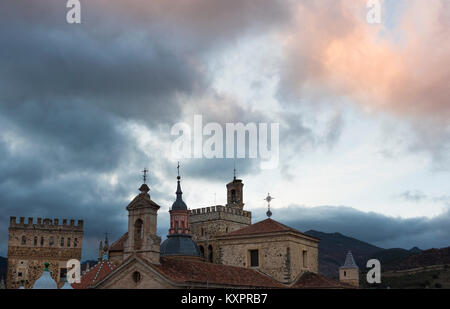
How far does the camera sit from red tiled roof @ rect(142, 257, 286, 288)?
40344 mm

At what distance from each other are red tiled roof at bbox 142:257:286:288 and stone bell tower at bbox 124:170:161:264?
1.84 metres

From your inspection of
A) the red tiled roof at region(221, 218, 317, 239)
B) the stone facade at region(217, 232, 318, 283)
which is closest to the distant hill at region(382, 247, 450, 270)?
the stone facade at region(217, 232, 318, 283)

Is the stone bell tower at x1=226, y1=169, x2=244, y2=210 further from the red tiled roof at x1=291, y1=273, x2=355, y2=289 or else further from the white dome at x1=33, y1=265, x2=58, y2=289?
the white dome at x1=33, y1=265, x2=58, y2=289

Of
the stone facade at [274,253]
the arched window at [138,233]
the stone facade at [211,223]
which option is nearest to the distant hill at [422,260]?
the stone facade at [211,223]

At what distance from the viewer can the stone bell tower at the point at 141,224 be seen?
137ft

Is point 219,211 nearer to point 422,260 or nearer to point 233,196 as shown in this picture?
point 233,196

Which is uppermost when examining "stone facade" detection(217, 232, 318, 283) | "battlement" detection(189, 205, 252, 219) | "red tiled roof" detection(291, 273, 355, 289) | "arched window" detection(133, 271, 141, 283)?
"battlement" detection(189, 205, 252, 219)

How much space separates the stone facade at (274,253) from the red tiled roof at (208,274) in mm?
1550

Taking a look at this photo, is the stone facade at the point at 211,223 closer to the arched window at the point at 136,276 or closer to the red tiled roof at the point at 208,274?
the red tiled roof at the point at 208,274

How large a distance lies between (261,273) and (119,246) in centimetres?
1981
